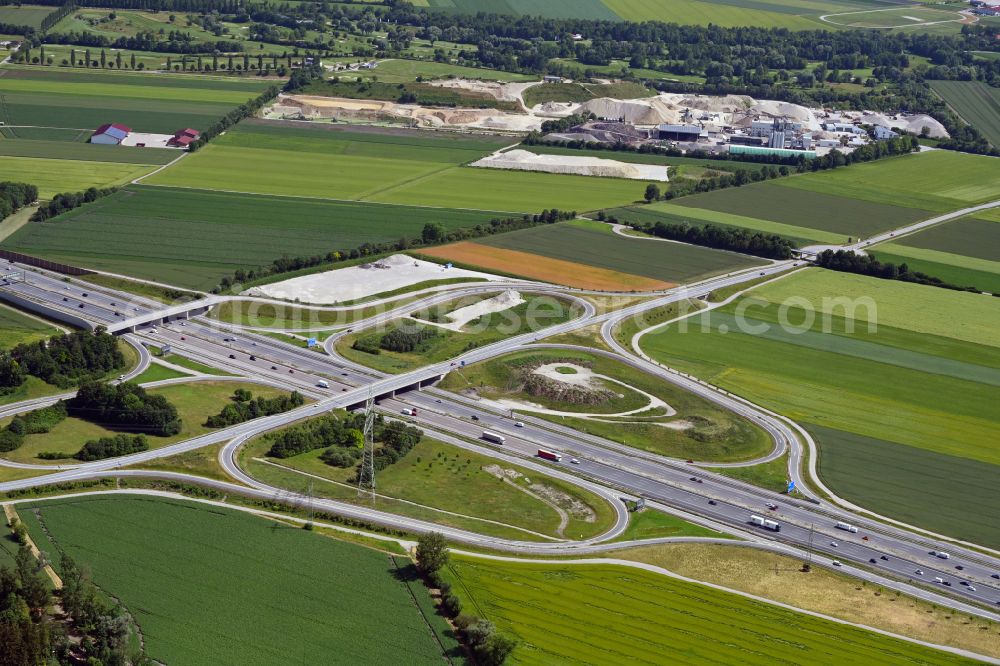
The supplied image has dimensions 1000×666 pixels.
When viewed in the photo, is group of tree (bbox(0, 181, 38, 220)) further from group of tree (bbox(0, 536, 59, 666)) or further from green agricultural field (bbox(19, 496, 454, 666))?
group of tree (bbox(0, 536, 59, 666))

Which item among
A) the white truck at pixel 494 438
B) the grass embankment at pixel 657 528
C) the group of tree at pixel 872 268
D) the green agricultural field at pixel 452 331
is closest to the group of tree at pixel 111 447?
the green agricultural field at pixel 452 331

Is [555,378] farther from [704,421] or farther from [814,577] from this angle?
[814,577]

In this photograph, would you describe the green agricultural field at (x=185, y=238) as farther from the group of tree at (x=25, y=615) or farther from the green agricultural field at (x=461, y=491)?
the group of tree at (x=25, y=615)

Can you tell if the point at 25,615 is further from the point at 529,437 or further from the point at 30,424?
the point at 529,437

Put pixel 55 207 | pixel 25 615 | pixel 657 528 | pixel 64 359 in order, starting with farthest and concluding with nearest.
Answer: pixel 55 207, pixel 64 359, pixel 657 528, pixel 25 615

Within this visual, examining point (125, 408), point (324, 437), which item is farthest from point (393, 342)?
point (125, 408)

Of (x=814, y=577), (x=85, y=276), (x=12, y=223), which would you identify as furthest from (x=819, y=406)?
(x=12, y=223)
